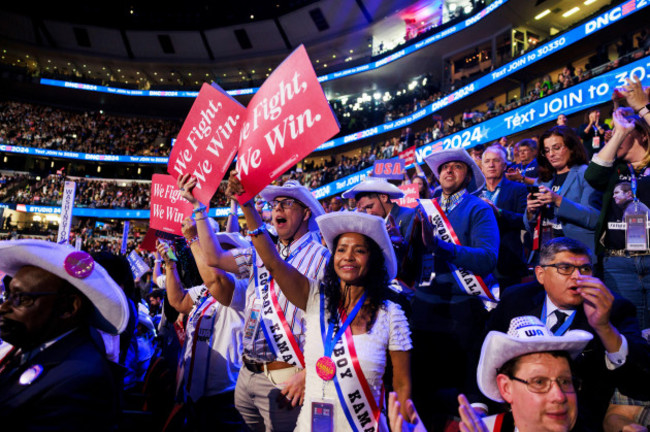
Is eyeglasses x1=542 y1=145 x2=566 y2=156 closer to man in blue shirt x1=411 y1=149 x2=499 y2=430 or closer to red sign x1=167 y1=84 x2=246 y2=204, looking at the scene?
man in blue shirt x1=411 y1=149 x2=499 y2=430

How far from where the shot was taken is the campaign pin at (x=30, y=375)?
1.66 meters

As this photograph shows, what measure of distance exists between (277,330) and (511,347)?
135 cm

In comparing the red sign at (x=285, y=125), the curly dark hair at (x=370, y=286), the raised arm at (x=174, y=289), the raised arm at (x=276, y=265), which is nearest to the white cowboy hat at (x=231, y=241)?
the raised arm at (x=174, y=289)

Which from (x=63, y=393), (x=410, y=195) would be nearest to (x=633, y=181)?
(x=410, y=195)

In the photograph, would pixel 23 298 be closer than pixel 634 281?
Yes

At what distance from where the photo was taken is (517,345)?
1694 millimetres

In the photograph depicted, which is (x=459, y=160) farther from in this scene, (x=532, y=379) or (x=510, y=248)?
(x=532, y=379)

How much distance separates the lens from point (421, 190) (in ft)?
16.6

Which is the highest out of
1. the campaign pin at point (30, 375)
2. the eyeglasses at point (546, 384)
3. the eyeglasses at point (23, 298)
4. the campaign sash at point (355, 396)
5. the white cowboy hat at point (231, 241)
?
the white cowboy hat at point (231, 241)

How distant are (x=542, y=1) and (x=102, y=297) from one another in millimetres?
22854

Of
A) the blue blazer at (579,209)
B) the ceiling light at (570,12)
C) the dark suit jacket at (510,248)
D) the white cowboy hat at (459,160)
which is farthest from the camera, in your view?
the ceiling light at (570,12)

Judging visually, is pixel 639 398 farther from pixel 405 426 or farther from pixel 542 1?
pixel 542 1

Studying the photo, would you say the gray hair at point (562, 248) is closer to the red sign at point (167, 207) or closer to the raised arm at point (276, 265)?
the raised arm at point (276, 265)

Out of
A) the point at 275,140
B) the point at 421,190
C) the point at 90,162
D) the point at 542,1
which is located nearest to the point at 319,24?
the point at 542,1
